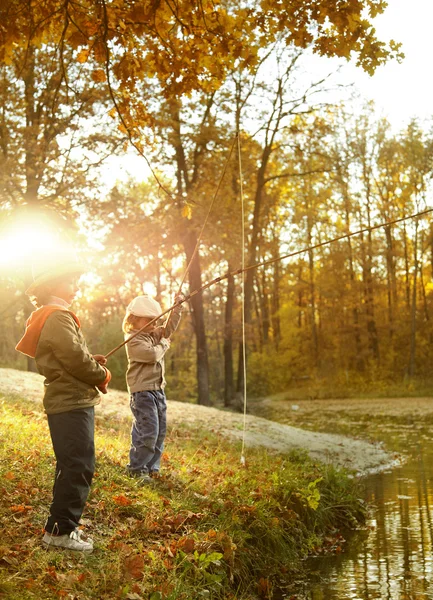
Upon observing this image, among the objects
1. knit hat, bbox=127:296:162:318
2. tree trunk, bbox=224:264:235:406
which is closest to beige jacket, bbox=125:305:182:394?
knit hat, bbox=127:296:162:318

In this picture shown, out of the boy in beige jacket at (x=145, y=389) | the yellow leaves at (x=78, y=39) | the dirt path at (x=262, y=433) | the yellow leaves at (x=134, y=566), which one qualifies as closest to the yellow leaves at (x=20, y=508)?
the yellow leaves at (x=134, y=566)

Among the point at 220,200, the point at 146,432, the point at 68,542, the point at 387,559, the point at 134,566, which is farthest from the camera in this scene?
the point at 220,200

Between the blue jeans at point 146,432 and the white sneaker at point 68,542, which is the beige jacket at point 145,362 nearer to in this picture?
the blue jeans at point 146,432

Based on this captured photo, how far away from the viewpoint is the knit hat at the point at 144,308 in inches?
260

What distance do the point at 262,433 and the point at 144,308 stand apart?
600 centimetres

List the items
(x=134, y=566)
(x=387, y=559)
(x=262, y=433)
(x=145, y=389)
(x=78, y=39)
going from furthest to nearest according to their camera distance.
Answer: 1. (x=262, y=433)
2. (x=145, y=389)
3. (x=387, y=559)
4. (x=78, y=39)
5. (x=134, y=566)

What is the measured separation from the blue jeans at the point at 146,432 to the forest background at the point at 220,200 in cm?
160

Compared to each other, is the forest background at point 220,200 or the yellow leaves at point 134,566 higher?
the forest background at point 220,200

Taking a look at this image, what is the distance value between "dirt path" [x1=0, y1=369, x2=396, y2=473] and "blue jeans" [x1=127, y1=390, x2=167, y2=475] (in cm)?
423

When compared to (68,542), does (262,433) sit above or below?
below

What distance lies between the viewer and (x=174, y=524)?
17.9 ft

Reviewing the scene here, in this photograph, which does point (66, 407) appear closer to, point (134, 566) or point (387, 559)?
point (134, 566)

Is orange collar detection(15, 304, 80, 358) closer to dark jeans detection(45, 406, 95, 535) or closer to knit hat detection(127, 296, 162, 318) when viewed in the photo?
dark jeans detection(45, 406, 95, 535)

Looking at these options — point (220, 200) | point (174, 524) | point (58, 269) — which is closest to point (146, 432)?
point (174, 524)
